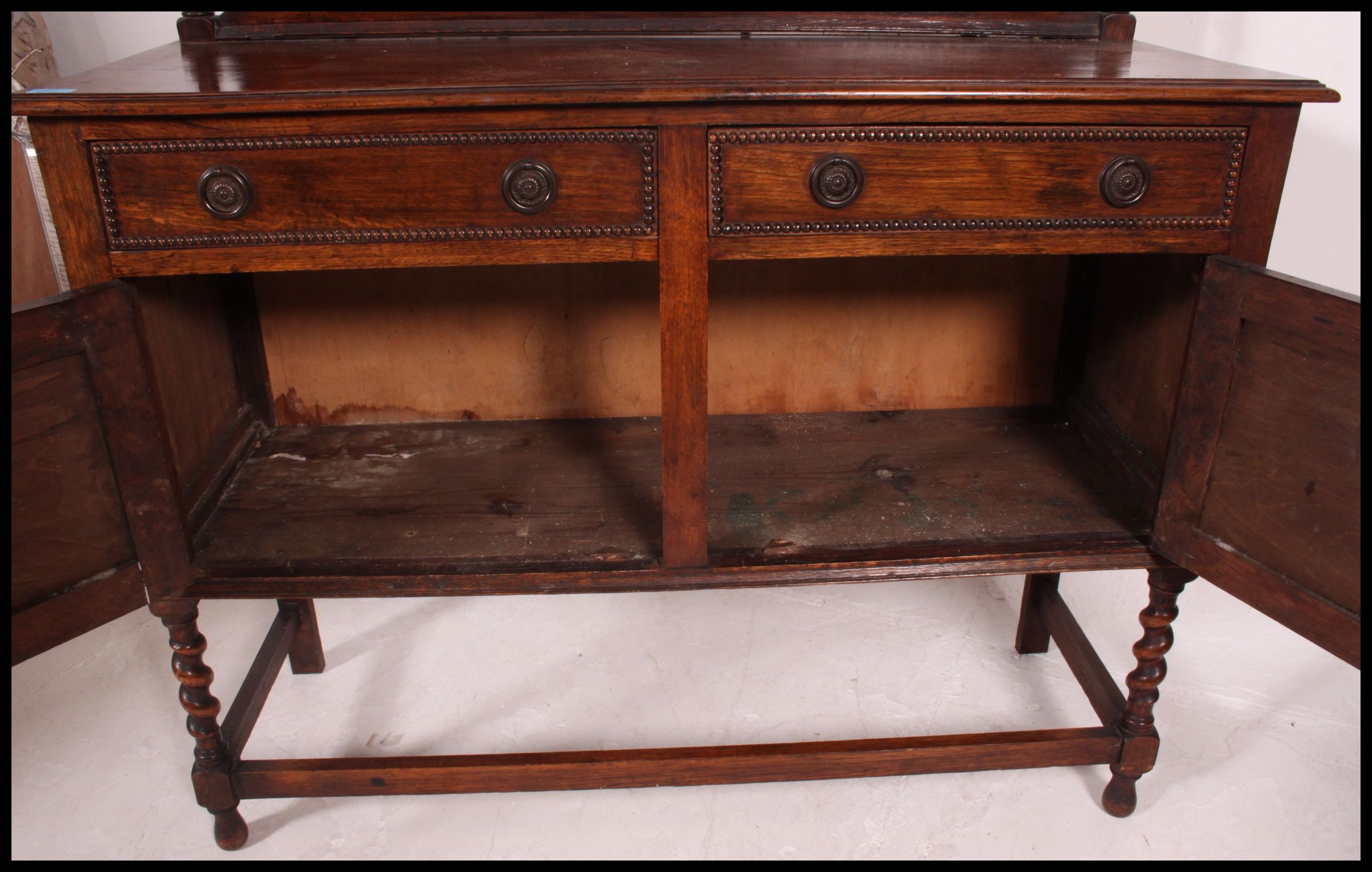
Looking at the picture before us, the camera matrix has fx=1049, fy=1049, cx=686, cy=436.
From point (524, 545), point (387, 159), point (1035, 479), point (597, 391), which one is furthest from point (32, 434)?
point (1035, 479)

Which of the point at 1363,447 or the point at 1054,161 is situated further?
the point at 1054,161

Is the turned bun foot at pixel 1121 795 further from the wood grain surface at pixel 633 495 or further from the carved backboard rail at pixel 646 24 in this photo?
the carved backboard rail at pixel 646 24

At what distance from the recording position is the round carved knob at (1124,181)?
66.8 inches

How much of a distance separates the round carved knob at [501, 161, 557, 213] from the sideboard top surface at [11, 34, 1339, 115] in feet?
0.33

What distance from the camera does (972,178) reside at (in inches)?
66.6

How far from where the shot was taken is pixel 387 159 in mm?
1637

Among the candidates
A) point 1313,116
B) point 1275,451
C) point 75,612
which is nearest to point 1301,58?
point 1313,116

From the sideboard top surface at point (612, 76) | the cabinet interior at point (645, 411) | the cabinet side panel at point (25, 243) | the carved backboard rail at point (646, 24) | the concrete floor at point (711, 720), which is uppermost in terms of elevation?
the carved backboard rail at point (646, 24)

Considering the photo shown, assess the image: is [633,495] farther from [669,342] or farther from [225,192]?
[225,192]

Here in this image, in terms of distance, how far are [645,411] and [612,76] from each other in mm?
1010

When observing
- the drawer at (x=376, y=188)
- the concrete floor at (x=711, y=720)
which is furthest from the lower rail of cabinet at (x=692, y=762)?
the drawer at (x=376, y=188)

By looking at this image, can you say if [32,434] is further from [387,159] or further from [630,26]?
[630,26]

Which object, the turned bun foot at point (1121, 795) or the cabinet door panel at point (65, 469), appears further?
the turned bun foot at point (1121, 795)
